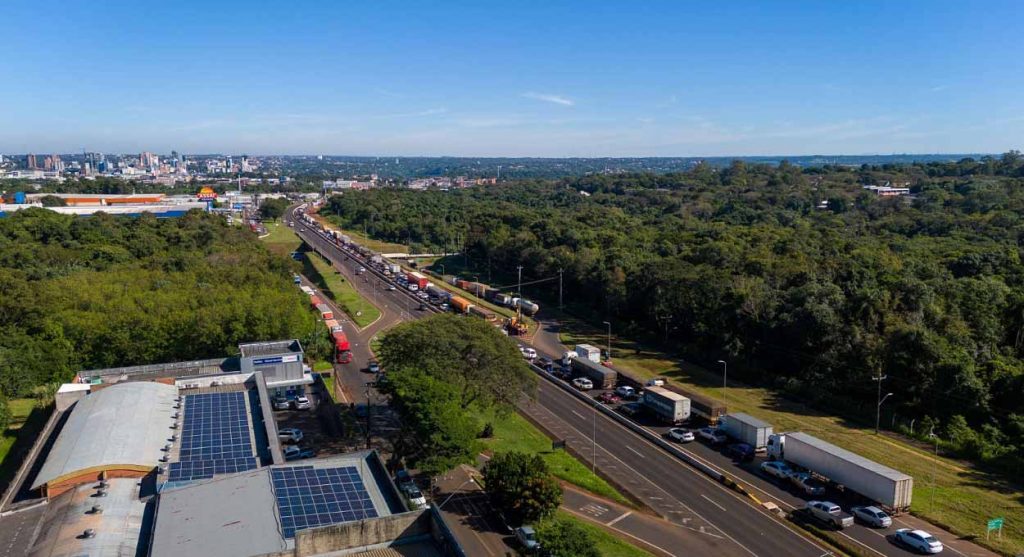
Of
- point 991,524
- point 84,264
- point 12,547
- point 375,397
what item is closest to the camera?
point 12,547

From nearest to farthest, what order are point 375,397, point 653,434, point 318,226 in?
point 653,434 → point 375,397 → point 318,226

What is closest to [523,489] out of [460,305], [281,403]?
[281,403]

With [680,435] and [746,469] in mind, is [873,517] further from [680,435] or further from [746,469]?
[680,435]

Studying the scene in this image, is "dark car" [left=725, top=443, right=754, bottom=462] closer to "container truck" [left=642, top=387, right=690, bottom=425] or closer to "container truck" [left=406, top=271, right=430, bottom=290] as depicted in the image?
"container truck" [left=642, top=387, right=690, bottom=425]

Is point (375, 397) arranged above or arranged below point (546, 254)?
below

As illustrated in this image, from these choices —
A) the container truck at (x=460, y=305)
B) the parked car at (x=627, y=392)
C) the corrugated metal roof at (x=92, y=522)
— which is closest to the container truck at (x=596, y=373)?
the parked car at (x=627, y=392)

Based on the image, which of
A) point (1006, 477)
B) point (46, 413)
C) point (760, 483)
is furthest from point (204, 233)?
point (1006, 477)

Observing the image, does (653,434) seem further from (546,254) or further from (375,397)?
(546,254)

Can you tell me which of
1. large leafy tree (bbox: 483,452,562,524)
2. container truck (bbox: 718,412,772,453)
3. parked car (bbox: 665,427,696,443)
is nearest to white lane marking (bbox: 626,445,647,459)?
parked car (bbox: 665,427,696,443)
